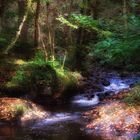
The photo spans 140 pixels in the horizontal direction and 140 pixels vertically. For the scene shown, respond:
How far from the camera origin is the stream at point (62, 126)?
1261 centimetres

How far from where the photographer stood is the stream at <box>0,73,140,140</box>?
12609mm

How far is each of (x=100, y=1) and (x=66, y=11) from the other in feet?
7.60

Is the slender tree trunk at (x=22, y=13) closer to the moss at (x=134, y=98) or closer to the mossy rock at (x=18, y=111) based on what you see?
the mossy rock at (x=18, y=111)

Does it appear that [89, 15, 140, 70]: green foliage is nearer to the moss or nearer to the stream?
the moss

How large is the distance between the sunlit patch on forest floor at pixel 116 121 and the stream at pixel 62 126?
0.41m

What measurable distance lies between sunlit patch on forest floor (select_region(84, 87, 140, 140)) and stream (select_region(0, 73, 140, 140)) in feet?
1.35

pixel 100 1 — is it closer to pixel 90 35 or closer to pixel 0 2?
pixel 90 35

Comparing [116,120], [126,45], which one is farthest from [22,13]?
[116,120]

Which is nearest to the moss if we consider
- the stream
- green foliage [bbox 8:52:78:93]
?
the stream

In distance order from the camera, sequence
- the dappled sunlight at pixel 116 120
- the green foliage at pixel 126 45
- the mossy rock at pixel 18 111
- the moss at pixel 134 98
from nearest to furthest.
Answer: the dappled sunlight at pixel 116 120 < the green foliage at pixel 126 45 < the mossy rock at pixel 18 111 < the moss at pixel 134 98

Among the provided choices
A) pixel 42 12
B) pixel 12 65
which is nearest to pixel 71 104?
pixel 12 65

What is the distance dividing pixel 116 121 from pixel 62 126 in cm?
190

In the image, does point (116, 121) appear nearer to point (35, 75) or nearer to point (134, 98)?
point (134, 98)

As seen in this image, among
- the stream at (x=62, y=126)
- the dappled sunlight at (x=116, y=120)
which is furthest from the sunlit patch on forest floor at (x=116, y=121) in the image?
the stream at (x=62, y=126)
